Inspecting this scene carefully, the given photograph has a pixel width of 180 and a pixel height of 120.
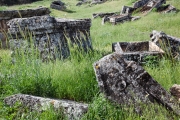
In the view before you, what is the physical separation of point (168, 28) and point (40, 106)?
902 centimetres

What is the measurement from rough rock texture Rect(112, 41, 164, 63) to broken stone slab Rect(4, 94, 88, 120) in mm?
2833

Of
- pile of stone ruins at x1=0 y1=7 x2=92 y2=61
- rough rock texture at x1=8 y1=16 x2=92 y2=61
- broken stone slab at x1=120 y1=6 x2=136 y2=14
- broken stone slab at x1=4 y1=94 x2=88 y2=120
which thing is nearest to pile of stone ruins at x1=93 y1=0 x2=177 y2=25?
broken stone slab at x1=120 y1=6 x2=136 y2=14

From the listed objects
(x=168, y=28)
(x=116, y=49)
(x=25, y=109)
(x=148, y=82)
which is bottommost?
(x=168, y=28)

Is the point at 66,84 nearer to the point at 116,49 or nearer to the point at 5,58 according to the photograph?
the point at 5,58

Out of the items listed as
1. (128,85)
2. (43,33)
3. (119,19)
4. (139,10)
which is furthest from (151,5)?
(128,85)

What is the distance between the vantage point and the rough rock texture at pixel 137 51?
605 cm

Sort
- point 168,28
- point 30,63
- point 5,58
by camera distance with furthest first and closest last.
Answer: point 168,28 < point 5,58 < point 30,63

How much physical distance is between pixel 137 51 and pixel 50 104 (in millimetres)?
3991

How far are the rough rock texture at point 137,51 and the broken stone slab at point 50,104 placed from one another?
283 cm

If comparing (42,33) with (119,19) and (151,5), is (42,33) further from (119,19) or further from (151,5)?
(151,5)

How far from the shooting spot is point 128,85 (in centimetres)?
329

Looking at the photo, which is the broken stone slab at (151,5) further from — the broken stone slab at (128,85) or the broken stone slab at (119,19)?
the broken stone slab at (128,85)

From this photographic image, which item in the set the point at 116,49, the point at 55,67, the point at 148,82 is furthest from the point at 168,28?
the point at 148,82

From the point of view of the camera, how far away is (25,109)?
11.8 feet
